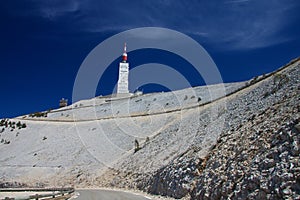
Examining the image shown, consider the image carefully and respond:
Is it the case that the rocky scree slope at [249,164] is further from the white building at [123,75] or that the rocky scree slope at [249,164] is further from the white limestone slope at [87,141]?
the white building at [123,75]

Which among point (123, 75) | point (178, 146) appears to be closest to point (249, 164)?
point (178, 146)

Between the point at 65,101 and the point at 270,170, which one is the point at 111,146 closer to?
the point at 270,170

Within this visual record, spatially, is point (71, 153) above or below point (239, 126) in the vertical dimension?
above

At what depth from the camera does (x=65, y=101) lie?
136m

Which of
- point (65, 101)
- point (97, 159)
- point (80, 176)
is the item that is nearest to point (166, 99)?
point (97, 159)

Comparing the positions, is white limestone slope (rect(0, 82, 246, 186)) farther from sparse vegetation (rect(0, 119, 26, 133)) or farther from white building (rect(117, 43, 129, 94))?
white building (rect(117, 43, 129, 94))

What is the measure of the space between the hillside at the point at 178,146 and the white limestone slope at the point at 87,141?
190 millimetres

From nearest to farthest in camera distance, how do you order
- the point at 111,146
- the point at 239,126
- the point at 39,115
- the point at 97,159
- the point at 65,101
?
the point at 239,126 < the point at 97,159 < the point at 111,146 < the point at 39,115 < the point at 65,101

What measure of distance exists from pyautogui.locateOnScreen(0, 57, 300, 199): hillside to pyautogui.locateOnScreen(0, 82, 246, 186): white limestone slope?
0.19 m

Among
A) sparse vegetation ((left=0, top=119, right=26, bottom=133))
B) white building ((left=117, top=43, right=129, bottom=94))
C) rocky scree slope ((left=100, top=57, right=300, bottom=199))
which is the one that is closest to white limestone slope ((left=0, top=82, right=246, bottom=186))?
sparse vegetation ((left=0, top=119, right=26, bottom=133))

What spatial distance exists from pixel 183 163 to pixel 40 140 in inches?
1940

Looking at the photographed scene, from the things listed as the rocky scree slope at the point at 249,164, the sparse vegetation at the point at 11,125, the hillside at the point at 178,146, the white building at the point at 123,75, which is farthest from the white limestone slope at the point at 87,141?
the white building at the point at 123,75

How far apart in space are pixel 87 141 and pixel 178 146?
30.8m

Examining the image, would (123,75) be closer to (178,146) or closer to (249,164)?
(178,146)
